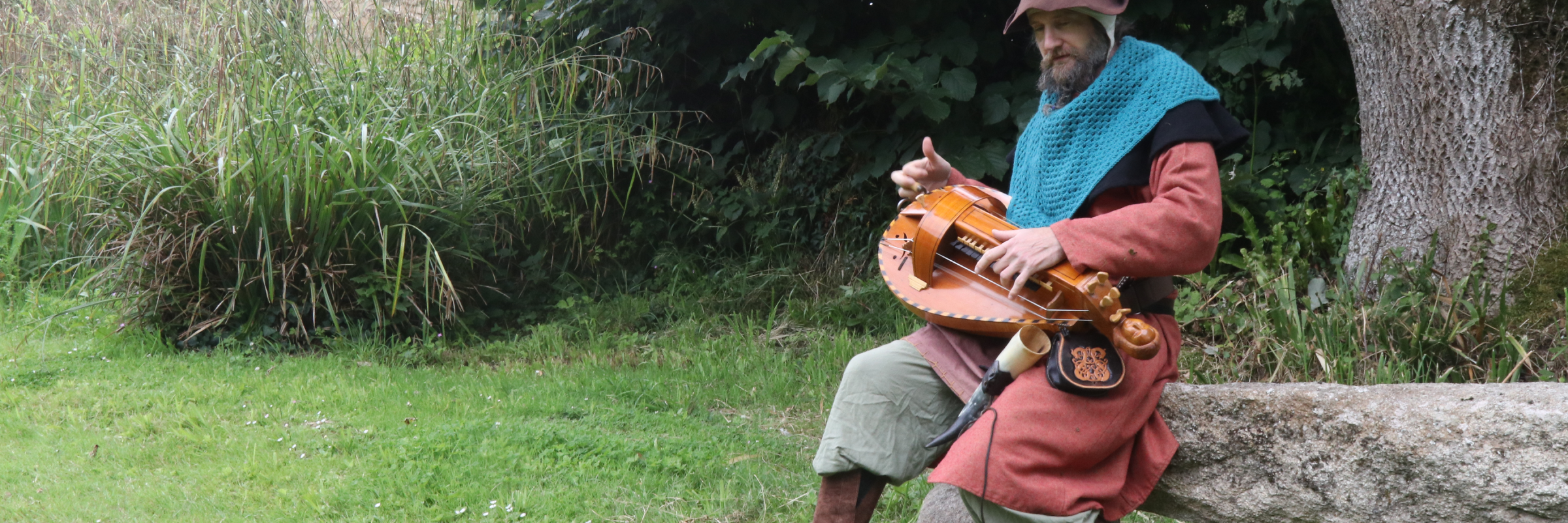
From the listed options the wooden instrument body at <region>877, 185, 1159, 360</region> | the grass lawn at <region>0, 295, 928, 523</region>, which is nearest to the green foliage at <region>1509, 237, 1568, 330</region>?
the grass lawn at <region>0, 295, 928, 523</region>

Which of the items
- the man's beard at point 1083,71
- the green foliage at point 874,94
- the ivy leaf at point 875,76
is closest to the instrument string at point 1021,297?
the man's beard at point 1083,71

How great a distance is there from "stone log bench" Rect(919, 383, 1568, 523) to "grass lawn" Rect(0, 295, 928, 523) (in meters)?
0.98

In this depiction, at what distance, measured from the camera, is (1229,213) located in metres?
4.57

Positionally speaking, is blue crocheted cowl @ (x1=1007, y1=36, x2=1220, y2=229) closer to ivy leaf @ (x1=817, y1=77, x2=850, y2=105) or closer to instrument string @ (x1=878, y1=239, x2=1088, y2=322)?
instrument string @ (x1=878, y1=239, x2=1088, y2=322)

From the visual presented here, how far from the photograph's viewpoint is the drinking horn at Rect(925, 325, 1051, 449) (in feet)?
6.74

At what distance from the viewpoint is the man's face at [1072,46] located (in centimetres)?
222

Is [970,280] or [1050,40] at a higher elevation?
[1050,40]

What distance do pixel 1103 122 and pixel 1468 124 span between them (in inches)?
84.6

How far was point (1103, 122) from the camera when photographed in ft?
7.18

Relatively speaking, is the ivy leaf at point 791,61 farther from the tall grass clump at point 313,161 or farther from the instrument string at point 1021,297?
the instrument string at point 1021,297

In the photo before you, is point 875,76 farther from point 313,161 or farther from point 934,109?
point 313,161

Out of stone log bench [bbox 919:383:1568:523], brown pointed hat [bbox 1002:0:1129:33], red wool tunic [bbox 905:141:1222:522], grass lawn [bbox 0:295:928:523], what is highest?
brown pointed hat [bbox 1002:0:1129:33]

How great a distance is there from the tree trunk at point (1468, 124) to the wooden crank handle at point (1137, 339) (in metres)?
2.32

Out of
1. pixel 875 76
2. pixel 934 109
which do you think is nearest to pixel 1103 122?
pixel 875 76
